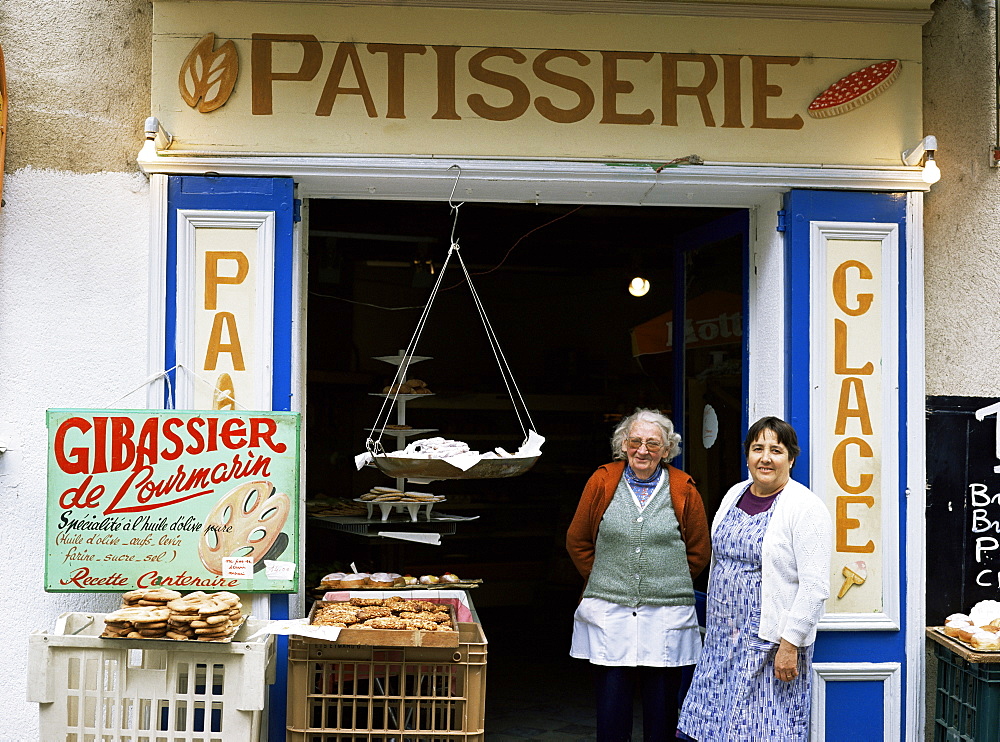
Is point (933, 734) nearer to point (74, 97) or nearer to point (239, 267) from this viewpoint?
point (239, 267)

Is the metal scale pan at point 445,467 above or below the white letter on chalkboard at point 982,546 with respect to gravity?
above

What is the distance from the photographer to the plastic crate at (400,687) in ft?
13.3

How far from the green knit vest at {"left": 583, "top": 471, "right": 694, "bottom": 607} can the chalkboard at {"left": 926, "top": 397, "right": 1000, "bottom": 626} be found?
123 centimetres

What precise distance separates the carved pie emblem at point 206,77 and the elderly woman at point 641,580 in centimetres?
248

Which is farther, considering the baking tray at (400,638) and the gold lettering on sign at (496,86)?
the gold lettering on sign at (496,86)

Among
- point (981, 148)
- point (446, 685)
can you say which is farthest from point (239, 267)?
point (981, 148)

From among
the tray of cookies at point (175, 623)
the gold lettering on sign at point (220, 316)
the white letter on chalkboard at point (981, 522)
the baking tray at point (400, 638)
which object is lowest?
the baking tray at point (400, 638)

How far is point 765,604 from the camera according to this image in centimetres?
398

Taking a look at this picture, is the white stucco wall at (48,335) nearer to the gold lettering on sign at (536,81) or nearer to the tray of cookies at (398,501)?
the gold lettering on sign at (536,81)

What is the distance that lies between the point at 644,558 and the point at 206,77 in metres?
3.01

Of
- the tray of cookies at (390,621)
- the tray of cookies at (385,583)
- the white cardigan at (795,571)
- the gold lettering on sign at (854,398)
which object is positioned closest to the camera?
the white cardigan at (795,571)

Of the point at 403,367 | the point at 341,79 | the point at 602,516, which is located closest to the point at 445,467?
the point at 602,516

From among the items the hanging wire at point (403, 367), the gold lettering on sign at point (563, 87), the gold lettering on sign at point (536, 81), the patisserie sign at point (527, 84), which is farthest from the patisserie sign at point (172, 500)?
the gold lettering on sign at point (563, 87)

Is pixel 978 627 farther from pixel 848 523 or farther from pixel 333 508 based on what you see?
pixel 333 508
